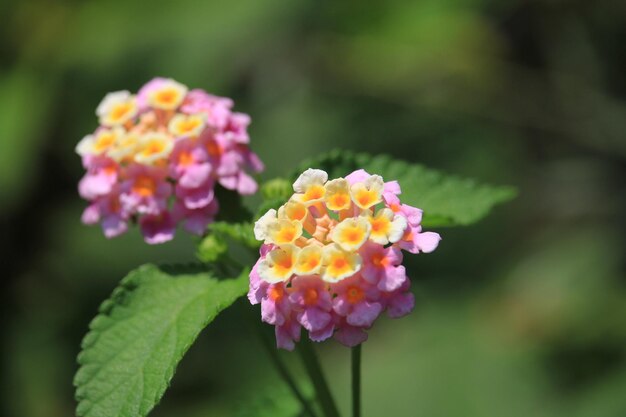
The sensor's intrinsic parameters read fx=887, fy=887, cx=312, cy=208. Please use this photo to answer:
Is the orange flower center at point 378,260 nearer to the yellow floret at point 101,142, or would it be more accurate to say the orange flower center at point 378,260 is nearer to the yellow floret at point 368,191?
the yellow floret at point 368,191

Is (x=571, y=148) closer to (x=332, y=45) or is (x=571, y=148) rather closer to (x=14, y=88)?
(x=332, y=45)

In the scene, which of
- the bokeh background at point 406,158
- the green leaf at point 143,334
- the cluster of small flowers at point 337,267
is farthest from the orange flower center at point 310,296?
the bokeh background at point 406,158

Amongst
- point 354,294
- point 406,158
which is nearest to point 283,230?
point 354,294

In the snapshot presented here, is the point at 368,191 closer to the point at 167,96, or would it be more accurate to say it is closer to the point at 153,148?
the point at 153,148

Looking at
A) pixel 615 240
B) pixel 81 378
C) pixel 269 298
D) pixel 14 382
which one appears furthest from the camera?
pixel 615 240

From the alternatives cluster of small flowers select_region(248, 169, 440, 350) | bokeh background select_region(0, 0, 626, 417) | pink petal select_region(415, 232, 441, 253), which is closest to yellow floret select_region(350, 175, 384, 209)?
cluster of small flowers select_region(248, 169, 440, 350)

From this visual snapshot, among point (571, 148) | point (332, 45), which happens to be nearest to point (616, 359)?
point (571, 148)

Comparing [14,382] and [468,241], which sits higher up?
[468,241]
